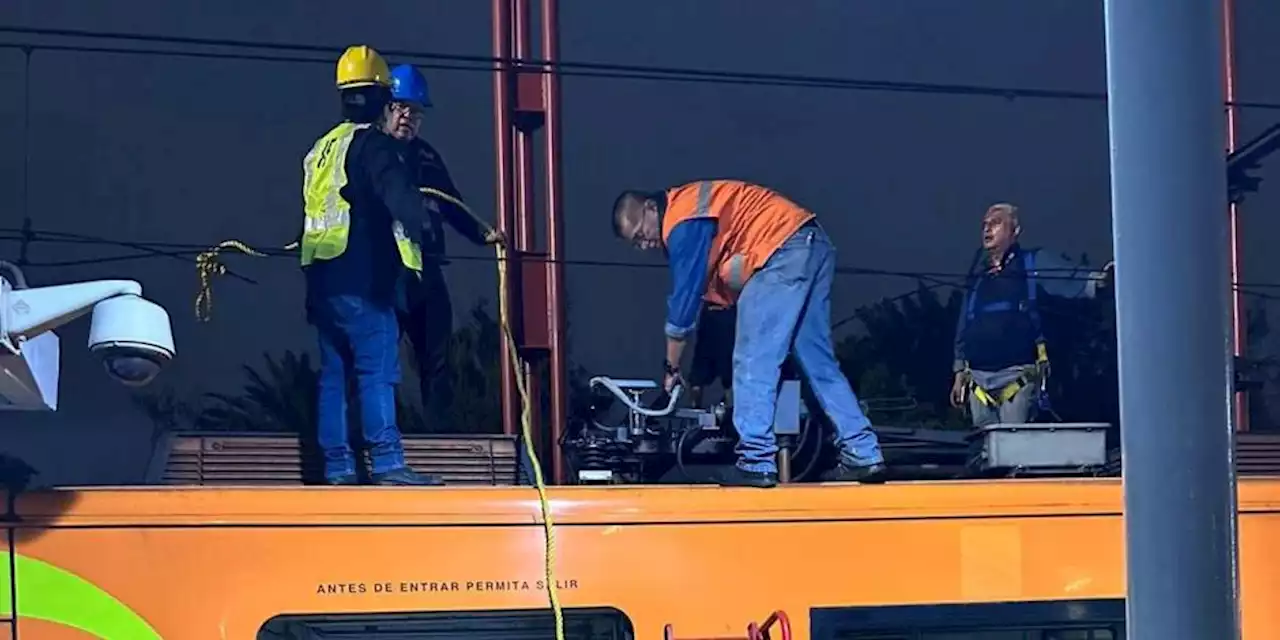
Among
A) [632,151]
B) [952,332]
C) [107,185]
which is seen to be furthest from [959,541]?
[107,185]

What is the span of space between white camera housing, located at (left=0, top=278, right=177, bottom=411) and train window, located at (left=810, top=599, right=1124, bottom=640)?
197 cm

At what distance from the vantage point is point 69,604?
4.18 meters

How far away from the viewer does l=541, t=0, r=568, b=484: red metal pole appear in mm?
6090

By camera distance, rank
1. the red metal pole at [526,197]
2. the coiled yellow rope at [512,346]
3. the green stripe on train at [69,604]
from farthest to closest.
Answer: the red metal pole at [526,197] < the coiled yellow rope at [512,346] < the green stripe on train at [69,604]

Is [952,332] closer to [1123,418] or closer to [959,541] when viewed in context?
[959,541]

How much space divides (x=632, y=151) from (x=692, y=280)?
1413 millimetres

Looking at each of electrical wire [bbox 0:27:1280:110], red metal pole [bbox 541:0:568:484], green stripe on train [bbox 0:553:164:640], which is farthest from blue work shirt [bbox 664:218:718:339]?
green stripe on train [bbox 0:553:164:640]

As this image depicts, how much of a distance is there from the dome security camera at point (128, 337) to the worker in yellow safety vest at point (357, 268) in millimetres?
1188

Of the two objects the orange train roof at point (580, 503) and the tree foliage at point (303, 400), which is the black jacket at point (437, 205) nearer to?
the tree foliage at point (303, 400)

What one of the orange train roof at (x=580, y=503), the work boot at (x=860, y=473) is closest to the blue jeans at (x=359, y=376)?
the orange train roof at (x=580, y=503)

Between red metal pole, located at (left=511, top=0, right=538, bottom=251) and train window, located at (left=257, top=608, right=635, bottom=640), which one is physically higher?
red metal pole, located at (left=511, top=0, right=538, bottom=251)

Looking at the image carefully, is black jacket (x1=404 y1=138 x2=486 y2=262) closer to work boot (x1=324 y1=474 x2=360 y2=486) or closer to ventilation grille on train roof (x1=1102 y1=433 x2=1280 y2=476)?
work boot (x1=324 y1=474 x2=360 y2=486)

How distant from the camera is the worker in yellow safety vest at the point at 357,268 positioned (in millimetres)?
5082

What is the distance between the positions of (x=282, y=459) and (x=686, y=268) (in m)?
1.44
